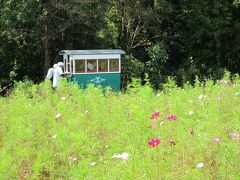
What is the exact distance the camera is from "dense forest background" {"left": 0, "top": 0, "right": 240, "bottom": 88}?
16438 millimetres

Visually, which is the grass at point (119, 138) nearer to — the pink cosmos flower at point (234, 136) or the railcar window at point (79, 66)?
the pink cosmos flower at point (234, 136)

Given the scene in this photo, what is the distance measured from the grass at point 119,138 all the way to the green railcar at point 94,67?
8.40 metres

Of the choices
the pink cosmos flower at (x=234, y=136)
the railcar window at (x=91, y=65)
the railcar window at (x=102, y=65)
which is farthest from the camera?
the railcar window at (x=102, y=65)

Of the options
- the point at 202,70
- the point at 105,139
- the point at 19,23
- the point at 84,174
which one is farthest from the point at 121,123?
the point at 202,70

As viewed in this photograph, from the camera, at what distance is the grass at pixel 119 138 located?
3.39 meters

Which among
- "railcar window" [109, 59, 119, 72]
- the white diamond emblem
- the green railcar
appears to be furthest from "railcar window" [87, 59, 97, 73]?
"railcar window" [109, 59, 119, 72]

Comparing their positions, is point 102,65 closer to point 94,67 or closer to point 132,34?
point 94,67

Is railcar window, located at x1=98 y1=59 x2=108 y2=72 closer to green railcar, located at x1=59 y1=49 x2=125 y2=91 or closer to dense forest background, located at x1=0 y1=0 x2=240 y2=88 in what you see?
green railcar, located at x1=59 y1=49 x2=125 y2=91

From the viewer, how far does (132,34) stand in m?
18.8

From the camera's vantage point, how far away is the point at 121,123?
16.2ft

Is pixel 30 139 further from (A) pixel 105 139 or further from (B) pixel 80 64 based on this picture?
(B) pixel 80 64

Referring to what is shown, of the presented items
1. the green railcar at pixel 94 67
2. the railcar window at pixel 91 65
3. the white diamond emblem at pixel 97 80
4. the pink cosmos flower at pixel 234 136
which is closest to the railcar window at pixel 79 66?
the green railcar at pixel 94 67

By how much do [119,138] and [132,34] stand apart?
1456 cm

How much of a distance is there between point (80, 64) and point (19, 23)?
2827mm
